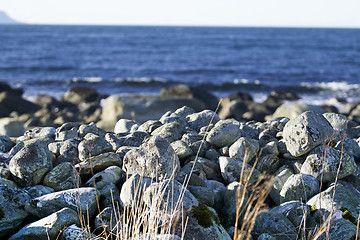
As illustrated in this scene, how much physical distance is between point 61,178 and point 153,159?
36.0 inches

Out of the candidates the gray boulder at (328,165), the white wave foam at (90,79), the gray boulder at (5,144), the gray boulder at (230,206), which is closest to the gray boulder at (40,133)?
the gray boulder at (5,144)

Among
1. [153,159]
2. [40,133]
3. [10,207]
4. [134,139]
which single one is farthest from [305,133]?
[40,133]

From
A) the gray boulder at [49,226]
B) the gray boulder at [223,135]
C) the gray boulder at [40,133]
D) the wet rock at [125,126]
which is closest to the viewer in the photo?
the gray boulder at [49,226]

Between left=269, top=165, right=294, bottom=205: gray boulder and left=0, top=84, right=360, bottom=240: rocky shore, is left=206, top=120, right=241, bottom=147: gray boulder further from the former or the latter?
left=269, top=165, right=294, bottom=205: gray boulder

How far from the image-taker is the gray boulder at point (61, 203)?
10.7ft

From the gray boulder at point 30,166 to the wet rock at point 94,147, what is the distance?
0.41 meters

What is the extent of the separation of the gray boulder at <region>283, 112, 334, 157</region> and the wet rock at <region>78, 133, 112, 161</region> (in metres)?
2.00

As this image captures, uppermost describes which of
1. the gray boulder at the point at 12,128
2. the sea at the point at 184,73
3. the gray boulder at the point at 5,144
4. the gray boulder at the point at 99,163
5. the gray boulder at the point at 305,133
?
the gray boulder at the point at 305,133

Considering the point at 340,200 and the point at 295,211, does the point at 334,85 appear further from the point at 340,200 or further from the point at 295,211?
the point at 295,211

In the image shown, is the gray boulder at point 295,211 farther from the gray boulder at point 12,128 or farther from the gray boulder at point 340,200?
the gray boulder at point 12,128

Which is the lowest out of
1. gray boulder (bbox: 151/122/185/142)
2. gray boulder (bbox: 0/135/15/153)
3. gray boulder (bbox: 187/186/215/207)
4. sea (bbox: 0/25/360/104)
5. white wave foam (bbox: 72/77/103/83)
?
white wave foam (bbox: 72/77/103/83)

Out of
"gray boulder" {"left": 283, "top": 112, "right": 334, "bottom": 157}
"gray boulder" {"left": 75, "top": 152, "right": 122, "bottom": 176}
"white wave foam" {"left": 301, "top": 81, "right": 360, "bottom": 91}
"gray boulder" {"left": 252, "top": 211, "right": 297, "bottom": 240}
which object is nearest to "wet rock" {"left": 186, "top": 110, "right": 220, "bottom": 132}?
"gray boulder" {"left": 283, "top": 112, "right": 334, "bottom": 157}

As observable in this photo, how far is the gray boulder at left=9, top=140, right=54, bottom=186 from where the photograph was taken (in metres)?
3.70

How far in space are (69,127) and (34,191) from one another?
1876 millimetres
